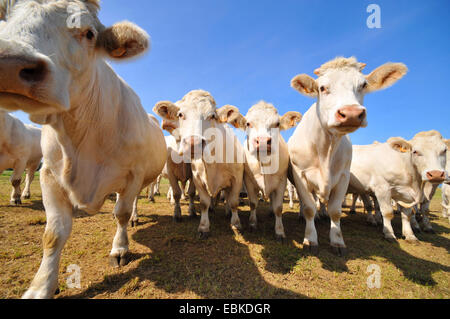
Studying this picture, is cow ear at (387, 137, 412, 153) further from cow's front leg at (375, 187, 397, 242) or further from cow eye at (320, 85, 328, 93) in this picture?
cow eye at (320, 85, 328, 93)

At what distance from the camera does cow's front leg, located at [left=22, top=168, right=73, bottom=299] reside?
6.13 feet

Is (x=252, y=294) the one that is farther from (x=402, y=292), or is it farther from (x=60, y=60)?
(x=60, y=60)

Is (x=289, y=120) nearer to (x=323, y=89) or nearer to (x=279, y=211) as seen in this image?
(x=323, y=89)

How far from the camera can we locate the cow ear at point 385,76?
3218 millimetres

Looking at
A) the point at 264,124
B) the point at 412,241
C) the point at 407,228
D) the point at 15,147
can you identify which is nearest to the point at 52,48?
the point at 264,124

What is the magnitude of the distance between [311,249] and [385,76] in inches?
129

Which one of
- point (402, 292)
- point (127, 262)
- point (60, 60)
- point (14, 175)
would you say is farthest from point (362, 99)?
point (14, 175)

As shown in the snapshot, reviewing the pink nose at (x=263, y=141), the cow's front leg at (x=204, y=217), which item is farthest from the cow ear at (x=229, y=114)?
the cow's front leg at (x=204, y=217)

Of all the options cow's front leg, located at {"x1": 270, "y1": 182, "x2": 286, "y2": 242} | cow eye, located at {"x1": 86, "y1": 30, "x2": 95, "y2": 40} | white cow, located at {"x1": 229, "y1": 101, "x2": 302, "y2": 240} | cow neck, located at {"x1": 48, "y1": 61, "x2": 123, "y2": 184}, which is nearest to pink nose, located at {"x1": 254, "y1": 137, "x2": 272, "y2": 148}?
white cow, located at {"x1": 229, "y1": 101, "x2": 302, "y2": 240}

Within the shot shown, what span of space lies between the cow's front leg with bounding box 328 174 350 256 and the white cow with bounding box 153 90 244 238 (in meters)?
1.86

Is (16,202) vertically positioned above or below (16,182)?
below

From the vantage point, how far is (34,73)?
48.9 inches

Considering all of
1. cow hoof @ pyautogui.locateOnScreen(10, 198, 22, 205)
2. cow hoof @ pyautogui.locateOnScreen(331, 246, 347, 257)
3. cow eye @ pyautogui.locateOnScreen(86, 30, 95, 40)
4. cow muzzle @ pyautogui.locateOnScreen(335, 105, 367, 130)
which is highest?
cow eye @ pyautogui.locateOnScreen(86, 30, 95, 40)

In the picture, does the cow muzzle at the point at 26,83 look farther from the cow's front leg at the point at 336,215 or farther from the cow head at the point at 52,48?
the cow's front leg at the point at 336,215
